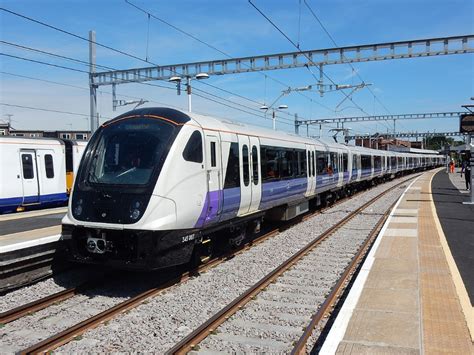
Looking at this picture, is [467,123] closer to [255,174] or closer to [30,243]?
[255,174]

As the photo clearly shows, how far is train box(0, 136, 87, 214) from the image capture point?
1480cm

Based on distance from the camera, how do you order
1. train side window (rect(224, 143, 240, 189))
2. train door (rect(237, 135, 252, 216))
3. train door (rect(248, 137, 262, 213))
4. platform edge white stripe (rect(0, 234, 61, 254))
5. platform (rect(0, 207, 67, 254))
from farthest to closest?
train door (rect(248, 137, 262, 213))
train door (rect(237, 135, 252, 216))
train side window (rect(224, 143, 240, 189))
platform (rect(0, 207, 67, 254))
platform edge white stripe (rect(0, 234, 61, 254))

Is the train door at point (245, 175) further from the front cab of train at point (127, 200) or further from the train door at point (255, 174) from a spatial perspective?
the front cab of train at point (127, 200)

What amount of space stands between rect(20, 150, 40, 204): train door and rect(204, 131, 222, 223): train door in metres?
9.60

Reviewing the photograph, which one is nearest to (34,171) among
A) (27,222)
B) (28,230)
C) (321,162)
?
(27,222)

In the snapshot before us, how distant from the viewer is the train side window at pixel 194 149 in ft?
24.5

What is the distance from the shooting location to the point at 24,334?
220 inches

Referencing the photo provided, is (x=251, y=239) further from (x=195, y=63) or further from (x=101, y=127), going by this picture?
(x=195, y=63)

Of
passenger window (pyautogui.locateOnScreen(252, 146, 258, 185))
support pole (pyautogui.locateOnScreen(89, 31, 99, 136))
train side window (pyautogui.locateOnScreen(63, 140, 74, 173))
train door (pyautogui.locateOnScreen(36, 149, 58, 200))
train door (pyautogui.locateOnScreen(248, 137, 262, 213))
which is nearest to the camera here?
train door (pyautogui.locateOnScreen(248, 137, 262, 213))

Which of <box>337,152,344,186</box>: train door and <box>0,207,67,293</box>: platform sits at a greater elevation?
<box>337,152,344,186</box>: train door

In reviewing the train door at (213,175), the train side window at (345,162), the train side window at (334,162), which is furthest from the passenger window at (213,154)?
the train side window at (345,162)

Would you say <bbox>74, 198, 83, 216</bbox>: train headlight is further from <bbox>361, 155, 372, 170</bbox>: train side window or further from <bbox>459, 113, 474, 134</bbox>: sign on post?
<bbox>361, 155, 372, 170</bbox>: train side window

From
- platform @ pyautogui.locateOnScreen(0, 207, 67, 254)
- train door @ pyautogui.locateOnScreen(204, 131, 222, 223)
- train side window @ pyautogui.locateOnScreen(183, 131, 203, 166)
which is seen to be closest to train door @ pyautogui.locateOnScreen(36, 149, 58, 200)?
platform @ pyautogui.locateOnScreen(0, 207, 67, 254)

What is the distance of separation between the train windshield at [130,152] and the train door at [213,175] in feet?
3.24
